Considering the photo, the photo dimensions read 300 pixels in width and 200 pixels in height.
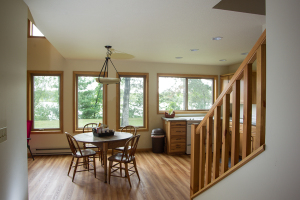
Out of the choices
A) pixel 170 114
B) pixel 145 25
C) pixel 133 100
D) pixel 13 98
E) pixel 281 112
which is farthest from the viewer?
pixel 133 100

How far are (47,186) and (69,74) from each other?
9.07ft

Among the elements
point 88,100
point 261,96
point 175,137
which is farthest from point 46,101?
point 261,96

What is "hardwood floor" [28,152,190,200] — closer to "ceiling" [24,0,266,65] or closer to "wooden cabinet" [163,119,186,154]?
"wooden cabinet" [163,119,186,154]

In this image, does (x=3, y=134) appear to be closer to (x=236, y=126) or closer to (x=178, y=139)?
(x=236, y=126)

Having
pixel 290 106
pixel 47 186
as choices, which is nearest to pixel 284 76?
pixel 290 106

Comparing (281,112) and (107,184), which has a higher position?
(281,112)

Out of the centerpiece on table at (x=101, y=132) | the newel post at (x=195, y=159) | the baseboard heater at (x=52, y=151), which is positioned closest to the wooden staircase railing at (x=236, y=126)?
the newel post at (x=195, y=159)

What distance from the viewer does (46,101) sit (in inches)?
202

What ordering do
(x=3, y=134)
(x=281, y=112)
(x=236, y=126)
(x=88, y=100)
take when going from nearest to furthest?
(x=281, y=112)
(x=236, y=126)
(x=3, y=134)
(x=88, y=100)

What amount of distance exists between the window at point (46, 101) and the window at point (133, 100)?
59.6 inches

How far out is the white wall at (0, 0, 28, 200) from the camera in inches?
67.2

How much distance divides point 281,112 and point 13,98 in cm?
211

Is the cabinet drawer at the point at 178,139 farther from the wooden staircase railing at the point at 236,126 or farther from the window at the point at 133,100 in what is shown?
the wooden staircase railing at the point at 236,126

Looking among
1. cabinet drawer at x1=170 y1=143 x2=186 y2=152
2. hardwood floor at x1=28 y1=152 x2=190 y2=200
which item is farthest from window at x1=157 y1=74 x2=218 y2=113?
hardwood floor at x1=28 y1=152 x2=190 y2=200
